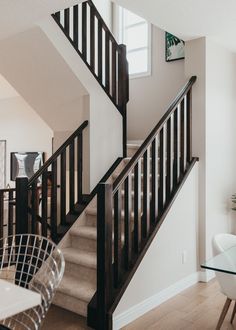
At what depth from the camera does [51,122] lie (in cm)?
462

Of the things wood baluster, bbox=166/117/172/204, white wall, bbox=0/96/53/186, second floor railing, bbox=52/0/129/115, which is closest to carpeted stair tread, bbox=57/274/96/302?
wood baluster, bbox=166/117/172/204

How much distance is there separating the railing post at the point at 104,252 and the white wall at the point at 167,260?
0.15m

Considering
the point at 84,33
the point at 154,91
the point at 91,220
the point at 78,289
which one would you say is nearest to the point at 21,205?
the point at 91,220

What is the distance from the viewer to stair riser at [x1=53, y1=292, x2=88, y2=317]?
3.02 m

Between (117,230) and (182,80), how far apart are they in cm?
294

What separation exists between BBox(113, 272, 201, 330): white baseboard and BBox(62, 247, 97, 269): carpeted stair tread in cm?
52

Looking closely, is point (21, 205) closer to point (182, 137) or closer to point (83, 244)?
point (83, 244)

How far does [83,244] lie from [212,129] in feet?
6.50

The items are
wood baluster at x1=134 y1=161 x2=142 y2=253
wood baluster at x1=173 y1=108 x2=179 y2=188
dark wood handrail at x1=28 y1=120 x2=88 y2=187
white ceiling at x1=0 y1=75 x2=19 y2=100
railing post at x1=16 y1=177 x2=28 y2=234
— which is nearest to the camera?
wood baluster at x1=134 y1=161 x2=142 y2=253

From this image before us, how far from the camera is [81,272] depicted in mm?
3357

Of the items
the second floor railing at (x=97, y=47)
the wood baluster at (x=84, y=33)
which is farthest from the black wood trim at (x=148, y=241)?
the wood baluster at (x=84, y=33)

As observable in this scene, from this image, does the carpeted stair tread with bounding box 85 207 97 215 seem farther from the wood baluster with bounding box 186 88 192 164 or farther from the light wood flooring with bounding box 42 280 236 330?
the wood baluster with bounding box 186 88 192 164

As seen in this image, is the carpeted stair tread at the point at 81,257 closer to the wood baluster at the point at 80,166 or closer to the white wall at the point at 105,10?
the wood baluster at the point at 80,166

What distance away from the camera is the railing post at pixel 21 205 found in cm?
339
